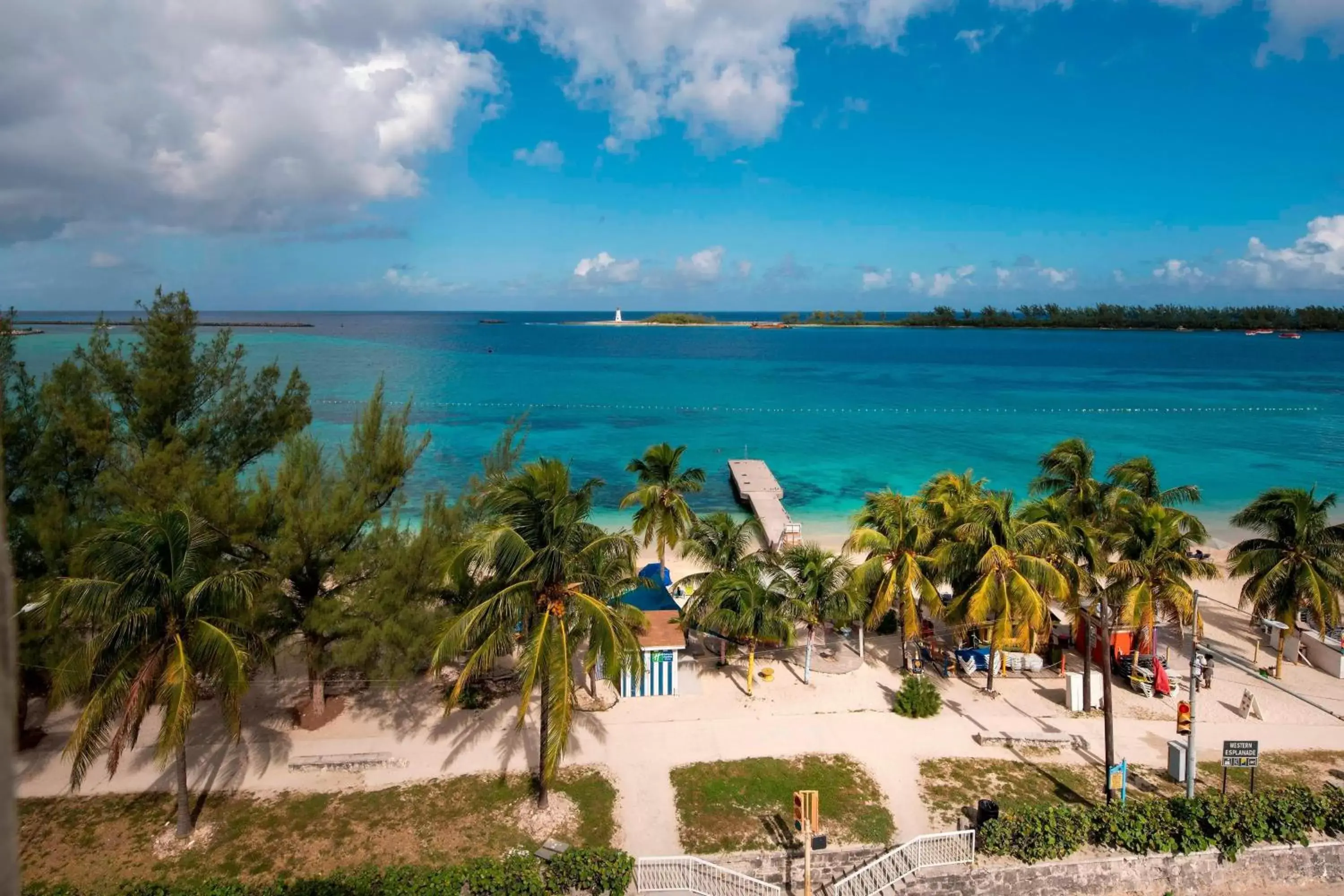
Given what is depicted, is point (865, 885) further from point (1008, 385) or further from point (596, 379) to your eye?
point (1008, 385)

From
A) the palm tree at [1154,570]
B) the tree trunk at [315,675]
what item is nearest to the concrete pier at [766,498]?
the palm tree at [1154,570]

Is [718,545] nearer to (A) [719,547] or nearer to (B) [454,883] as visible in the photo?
(A) [719,547]

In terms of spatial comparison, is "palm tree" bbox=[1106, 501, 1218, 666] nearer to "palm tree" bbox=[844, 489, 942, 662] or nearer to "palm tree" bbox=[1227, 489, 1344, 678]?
"palm tree" bbox=[1227, 489, 1344, 678]

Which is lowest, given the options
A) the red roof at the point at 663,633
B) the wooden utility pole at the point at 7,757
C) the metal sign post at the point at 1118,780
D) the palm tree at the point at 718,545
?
the metal sign post at the point at 1118,780

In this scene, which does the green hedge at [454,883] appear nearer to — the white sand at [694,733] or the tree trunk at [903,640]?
the white sand at [694,733]

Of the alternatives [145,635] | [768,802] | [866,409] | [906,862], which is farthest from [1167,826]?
[866,409]
